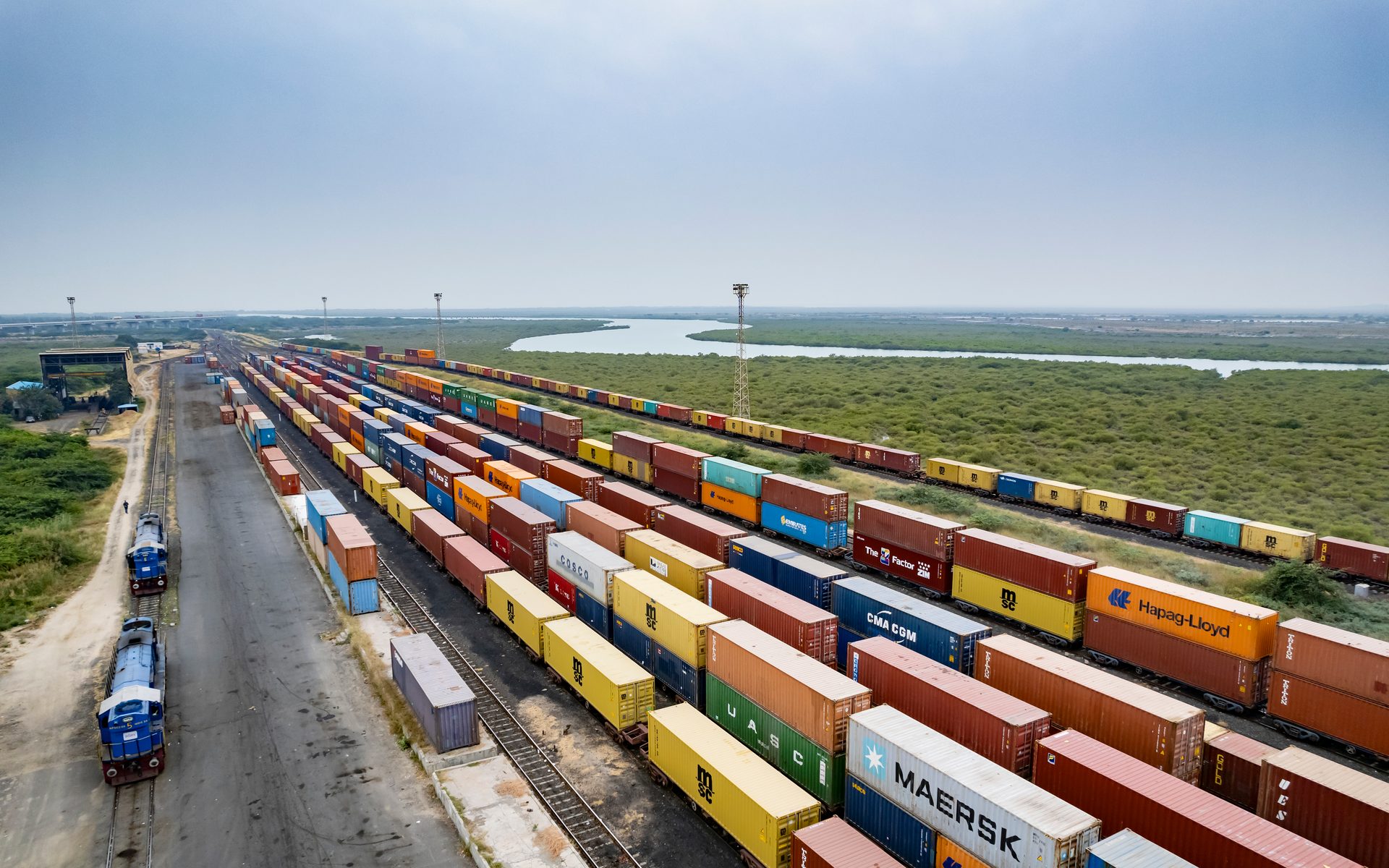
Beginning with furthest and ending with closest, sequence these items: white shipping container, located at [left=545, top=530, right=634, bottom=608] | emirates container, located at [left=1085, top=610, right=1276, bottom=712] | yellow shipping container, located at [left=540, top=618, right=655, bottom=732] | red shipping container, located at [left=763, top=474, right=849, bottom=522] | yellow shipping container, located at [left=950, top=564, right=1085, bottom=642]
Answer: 1. red shipping container, located at [left=763, top=474, right=849, bottom=522]
2. white shipping container, located at [left=545, top=530, right=634, bottom=608]
3. yellow shipping container, located at [left=950, top=564, right=1085, bottom=642]
4. emirates container, located at [left=1085, top=610, right=1276, bottom=712]
5. yellow shipping container, located at [left=540, top=618, right=655, bottom=732]

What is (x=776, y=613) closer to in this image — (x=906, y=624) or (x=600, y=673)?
(x=906, y=624)

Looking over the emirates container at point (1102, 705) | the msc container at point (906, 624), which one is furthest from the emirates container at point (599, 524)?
the emirates container at point (1102, 705)

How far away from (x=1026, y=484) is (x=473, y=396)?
6704 cm

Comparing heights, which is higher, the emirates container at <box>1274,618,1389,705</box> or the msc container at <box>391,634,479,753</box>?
the emirates container at <box>1274,618,1389,705</box>

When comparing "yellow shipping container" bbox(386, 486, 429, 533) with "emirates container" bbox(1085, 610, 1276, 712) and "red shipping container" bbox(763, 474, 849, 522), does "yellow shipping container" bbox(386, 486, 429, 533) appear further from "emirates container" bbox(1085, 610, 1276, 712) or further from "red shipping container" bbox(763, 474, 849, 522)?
"emirates container" bbox(1085, 610, 1276, 712)

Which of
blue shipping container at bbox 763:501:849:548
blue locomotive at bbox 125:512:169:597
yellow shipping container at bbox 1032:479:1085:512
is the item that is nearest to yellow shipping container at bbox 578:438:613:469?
blue shipping container at bbox 763:501:849:548

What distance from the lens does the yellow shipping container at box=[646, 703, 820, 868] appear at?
19109mm

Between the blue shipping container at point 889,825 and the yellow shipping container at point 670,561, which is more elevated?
the yellow shipping container at point 670,561

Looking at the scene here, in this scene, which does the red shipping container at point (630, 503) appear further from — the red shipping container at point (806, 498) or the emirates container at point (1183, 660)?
the emirates container at point (1183, 660)

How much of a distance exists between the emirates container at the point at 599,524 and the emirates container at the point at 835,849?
20680mm

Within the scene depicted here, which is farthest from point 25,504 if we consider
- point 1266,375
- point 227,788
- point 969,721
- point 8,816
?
point 1266,375

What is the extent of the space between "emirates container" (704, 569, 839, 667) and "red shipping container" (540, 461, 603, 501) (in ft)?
63.4

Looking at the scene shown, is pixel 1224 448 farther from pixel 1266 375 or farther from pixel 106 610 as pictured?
pixel 106 610

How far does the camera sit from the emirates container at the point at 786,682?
20719 mm
